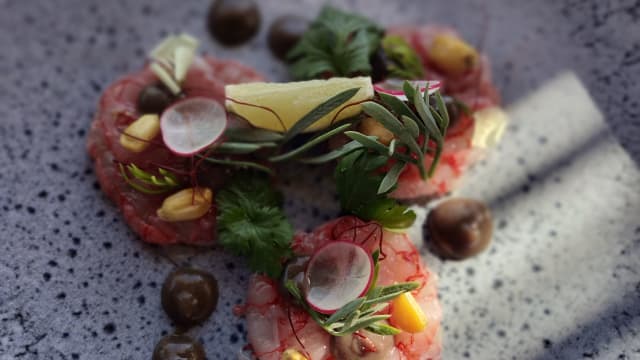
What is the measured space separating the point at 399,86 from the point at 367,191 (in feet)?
0.94

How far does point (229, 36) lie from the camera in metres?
2.16

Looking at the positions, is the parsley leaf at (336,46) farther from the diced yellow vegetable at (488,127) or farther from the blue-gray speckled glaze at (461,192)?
the diced yellow vegetable at (488,127)

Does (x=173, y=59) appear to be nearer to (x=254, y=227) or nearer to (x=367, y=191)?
(x=254, y=227)

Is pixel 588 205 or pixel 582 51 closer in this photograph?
pixel 588 205

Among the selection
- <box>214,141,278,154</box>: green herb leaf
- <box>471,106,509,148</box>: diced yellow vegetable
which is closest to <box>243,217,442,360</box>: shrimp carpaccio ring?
<box>214,141,278,154</box>: green herb leaf

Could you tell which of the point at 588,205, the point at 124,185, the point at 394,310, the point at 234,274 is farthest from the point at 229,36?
the point at 588,205

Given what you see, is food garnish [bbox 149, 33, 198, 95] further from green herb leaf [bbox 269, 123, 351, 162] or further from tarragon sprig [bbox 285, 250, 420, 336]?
tarragon sprig [bbox 285, 250, 420, 336]

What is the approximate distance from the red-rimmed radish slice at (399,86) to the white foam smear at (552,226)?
369mm

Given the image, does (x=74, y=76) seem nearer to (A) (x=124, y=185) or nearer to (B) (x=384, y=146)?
(A) (x=124, y=185)

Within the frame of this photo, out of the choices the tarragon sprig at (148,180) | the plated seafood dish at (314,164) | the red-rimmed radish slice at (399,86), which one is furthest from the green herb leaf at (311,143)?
the tarragon sprig at (148,180)

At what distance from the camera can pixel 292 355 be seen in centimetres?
163

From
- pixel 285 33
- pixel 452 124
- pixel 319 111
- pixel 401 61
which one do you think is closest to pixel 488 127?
pixel 452 124

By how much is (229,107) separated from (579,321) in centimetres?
100

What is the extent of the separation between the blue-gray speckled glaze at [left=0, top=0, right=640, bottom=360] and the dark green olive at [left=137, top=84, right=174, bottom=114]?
0.69ft
